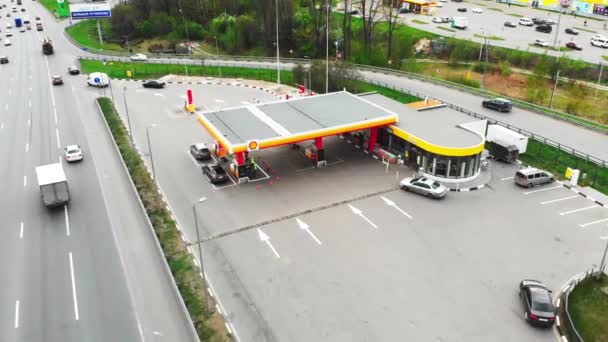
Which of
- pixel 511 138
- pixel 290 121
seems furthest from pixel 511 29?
pixel 290 121

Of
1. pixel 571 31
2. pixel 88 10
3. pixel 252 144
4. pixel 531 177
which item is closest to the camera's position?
pixel 252 144

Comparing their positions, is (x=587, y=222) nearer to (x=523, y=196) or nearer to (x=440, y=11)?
(x=523, y=196)

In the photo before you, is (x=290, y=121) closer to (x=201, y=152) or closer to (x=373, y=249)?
(x=201, y=152)

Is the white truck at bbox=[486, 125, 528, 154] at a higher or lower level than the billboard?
lower

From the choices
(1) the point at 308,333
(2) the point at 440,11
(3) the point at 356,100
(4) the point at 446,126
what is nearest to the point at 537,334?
(1) the point at 308,333

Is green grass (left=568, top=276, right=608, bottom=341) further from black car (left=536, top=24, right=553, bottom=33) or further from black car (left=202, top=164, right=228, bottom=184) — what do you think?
black car (left=536, top=24, right=553, bottom=33)

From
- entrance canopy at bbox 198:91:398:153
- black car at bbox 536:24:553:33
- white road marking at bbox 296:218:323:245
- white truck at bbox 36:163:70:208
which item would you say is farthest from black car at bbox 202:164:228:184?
black car at bbox 536:24:553:33
